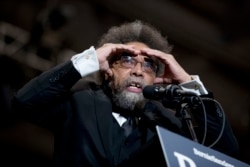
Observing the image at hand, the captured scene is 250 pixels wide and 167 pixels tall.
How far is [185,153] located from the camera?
1412 millimetres

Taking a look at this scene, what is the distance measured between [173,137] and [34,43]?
2.87m

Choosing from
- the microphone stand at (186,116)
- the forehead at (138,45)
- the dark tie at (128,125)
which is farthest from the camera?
the forehead at (138,45)

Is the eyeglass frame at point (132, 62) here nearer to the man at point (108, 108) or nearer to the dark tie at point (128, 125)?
the man at point (108, 108)

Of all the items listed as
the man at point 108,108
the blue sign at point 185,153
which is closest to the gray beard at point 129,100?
the man at point 108,108

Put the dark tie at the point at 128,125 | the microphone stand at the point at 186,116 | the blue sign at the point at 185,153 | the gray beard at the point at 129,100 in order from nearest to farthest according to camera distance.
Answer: the blue sign at the point at 185,153, the microphone stand at the point at 186,116, the dark tie at the point at 128,125, the gray beard at the point at 129,100

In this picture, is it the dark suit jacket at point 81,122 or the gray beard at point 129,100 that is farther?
the gray beard at point 129,100

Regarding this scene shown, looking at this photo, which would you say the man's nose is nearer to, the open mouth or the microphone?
the open mouth

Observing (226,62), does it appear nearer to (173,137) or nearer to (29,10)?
(29,10)

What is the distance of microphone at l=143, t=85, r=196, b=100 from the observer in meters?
1.69

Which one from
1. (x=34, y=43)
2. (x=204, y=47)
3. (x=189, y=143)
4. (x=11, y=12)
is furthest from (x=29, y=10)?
(x=189, y=143)

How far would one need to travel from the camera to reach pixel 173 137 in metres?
1.41

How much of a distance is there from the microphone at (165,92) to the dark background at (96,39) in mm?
2073

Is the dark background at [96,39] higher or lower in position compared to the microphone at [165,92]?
lower

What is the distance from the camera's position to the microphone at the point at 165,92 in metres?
1.69
